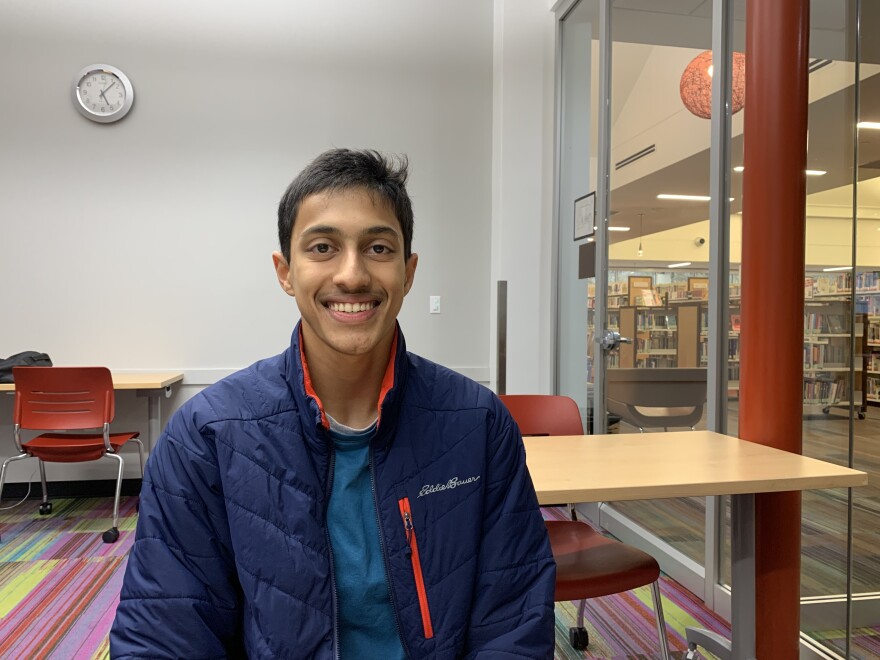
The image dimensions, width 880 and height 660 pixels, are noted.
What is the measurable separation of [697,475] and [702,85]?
185cm

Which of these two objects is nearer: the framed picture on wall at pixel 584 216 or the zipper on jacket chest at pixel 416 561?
the zipper on jacket chest at pixel 416 561

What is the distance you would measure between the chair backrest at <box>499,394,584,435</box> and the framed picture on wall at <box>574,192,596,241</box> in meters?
1.51

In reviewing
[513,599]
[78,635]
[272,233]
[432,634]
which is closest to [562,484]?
[513,599]

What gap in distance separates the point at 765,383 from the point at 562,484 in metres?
0.80

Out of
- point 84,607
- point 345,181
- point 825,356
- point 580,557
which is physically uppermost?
point 345,181

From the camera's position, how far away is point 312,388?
0.98 metres

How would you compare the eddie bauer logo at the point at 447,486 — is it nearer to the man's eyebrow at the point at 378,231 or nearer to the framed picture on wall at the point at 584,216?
the man's eyebrow at the point at 378,231

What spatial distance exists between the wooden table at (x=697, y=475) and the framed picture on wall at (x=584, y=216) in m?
1.76

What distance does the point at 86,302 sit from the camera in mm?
3986

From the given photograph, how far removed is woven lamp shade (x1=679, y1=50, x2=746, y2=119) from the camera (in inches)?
93.4

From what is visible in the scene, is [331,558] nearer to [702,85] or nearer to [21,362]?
[702,85]

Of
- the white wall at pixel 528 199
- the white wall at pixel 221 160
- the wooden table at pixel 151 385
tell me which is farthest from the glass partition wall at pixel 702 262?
the wooden table at pixel 151 385

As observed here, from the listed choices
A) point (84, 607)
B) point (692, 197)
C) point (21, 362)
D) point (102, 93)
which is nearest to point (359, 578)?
point (84, 607)

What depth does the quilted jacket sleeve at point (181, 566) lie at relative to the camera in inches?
32.9
